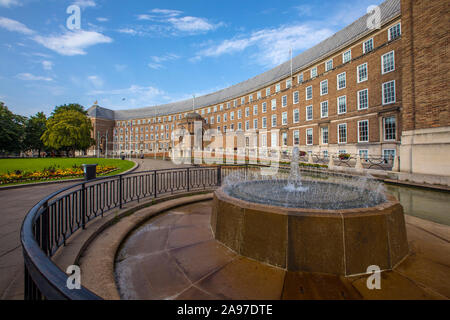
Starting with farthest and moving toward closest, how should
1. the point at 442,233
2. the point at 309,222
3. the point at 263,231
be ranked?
the point at 442,233 → the point at 263,231 → the point at 309,222

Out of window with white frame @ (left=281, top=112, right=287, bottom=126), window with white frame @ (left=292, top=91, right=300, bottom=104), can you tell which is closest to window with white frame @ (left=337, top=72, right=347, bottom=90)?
window with white frame @ (left=292, top=91, right=300, bottom=104)

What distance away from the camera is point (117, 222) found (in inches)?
190

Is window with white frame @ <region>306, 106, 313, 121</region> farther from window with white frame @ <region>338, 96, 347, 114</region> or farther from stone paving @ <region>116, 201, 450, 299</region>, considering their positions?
stone paving @ <region>116, 201, 450, 299</region>

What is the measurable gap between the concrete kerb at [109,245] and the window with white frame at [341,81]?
29.6 m

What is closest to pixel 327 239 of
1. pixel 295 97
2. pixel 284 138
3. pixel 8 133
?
pixel 284 138

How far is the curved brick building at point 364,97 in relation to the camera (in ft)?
37.2

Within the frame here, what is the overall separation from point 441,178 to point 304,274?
1211cm

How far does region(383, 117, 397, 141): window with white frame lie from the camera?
70.1ft

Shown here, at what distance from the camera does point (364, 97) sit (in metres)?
24.4

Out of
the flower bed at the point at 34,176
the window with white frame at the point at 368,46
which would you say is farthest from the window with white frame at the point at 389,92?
the flower bed at the point at 34,176

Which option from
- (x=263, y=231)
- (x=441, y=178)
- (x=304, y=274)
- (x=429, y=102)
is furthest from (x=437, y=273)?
(x=429, y=102)

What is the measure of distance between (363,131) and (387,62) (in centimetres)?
801

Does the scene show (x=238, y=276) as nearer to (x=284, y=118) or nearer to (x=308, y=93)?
(x=308, y=93)
